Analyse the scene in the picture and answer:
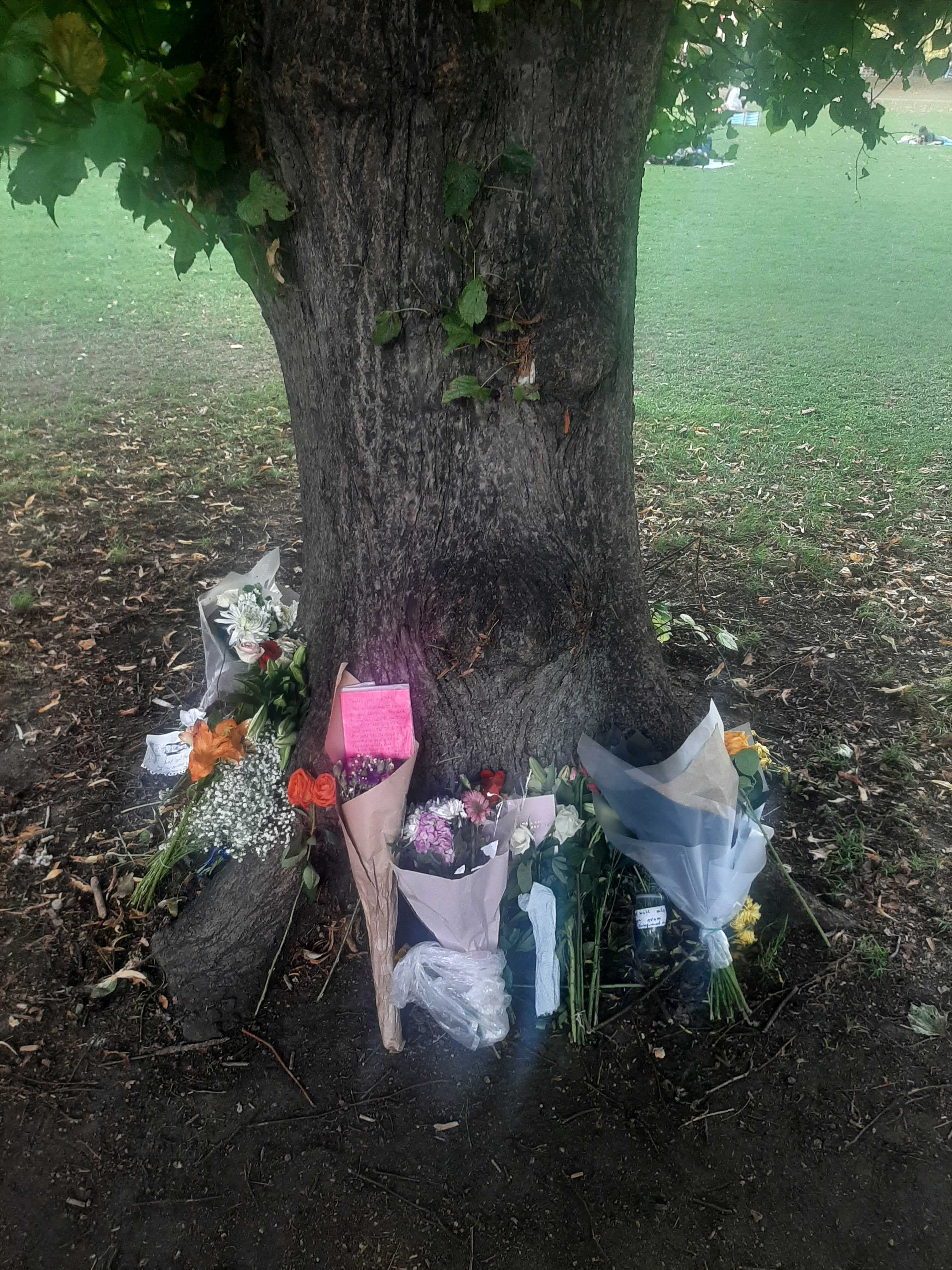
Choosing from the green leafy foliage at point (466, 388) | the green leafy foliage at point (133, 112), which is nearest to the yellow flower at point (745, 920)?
the green leafy foliage at point (466, 388)

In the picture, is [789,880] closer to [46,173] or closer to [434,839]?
[434,839]

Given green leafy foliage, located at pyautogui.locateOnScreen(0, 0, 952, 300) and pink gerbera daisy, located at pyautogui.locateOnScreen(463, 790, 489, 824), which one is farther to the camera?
pink gerbera daisy, located at pyautogui.locateOnScreen(463, 790, 489, 824)

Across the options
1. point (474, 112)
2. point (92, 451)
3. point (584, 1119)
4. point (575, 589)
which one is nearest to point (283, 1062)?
point (584, 1119)

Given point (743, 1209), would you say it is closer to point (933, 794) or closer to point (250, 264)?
point (933, 794)

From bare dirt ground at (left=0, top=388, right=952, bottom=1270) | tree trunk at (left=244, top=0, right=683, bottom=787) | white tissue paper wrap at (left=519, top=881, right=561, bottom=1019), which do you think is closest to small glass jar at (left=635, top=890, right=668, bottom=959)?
bare dirt ground at (left=0, top=388, right=952, bottom=1270)

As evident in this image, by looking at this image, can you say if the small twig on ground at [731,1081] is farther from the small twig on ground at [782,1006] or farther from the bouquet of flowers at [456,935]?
the bouquet of flowers at [456,935]

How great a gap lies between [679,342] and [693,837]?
6.25 meters

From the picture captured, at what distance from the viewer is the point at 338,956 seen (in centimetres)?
216

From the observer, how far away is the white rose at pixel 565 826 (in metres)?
2.06

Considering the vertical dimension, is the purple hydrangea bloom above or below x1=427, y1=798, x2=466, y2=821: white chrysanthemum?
below

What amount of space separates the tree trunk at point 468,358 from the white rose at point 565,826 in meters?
0.22

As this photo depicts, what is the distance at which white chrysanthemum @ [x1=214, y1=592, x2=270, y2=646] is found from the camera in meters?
2.39

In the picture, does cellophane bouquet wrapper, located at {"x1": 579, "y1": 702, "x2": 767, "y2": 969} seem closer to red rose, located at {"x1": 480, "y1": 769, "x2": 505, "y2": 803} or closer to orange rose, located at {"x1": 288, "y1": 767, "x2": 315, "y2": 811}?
red rose, located at {"x1": 480, "y1": 769, "x2": 505, "y2": 803}

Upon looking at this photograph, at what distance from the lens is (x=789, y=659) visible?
10.8 ft
